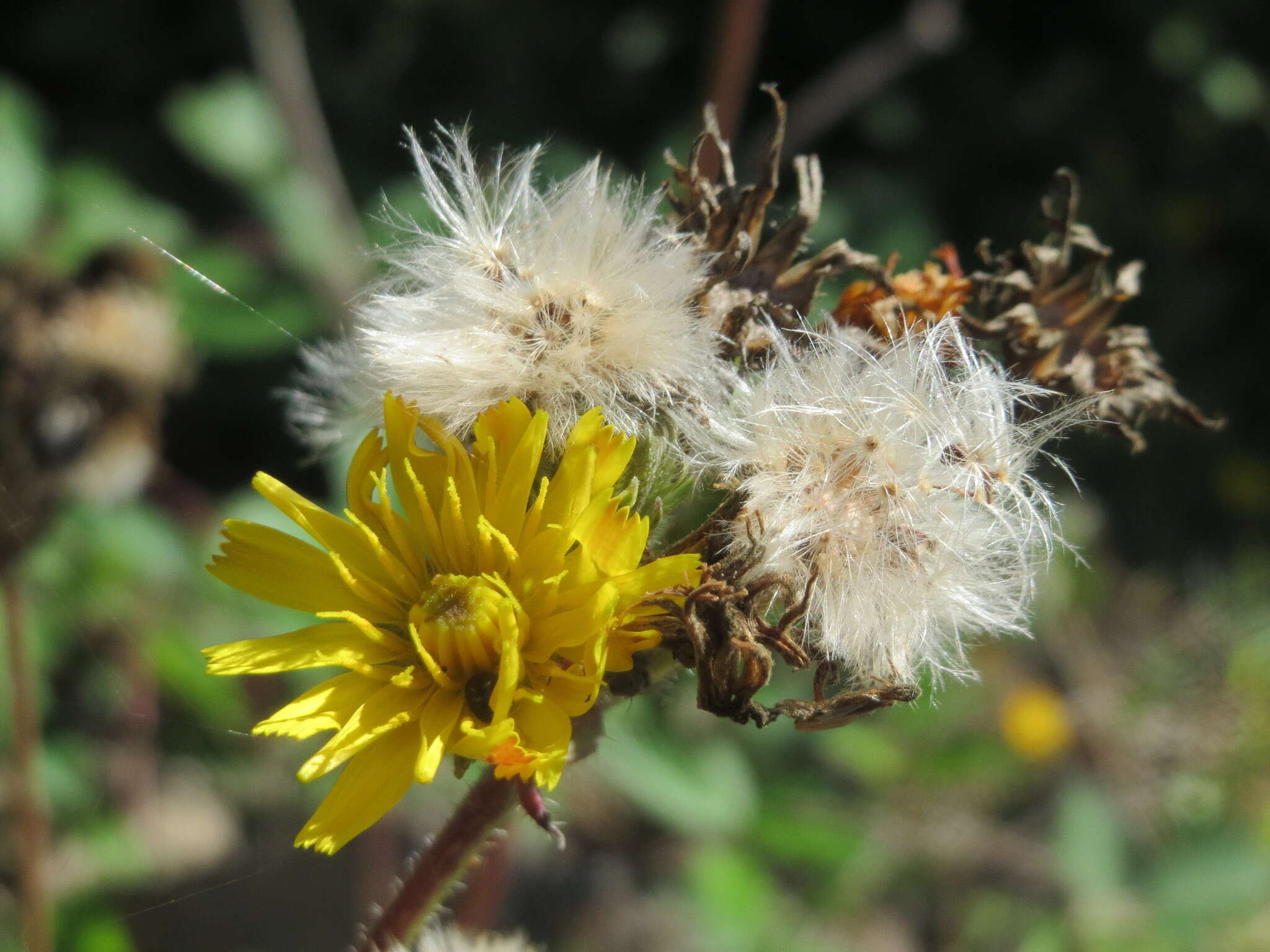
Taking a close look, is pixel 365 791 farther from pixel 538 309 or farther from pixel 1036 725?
pixel 1036 725

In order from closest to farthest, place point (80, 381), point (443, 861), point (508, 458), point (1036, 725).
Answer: point (508, 458) → point (443, 861) → point (80, 381) → point (1036, 725)

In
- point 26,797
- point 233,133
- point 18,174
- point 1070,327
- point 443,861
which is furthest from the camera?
point 233,133

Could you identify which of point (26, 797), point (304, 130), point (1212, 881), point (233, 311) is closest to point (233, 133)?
point (304, 130)

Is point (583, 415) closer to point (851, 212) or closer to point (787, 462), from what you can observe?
point (787, 462)

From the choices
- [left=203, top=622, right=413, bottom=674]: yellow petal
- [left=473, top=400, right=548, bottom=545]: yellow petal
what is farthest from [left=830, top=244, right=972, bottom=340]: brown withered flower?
[left=203, top=622, right=413, bottom=674]: yellow petal

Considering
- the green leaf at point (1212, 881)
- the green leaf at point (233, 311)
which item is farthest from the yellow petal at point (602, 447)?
the green leaf at point (1212, 881)

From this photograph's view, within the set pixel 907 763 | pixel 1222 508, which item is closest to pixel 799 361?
pixel 907 763
